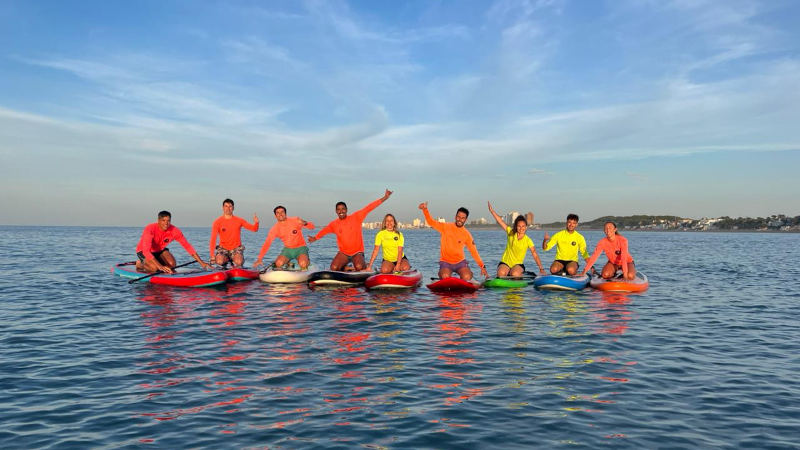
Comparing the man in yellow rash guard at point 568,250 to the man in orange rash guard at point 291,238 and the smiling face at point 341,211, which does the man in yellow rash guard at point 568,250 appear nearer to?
the smiling face at point 341,211

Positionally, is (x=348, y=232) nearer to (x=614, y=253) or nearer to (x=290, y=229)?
(x=290, y=229)

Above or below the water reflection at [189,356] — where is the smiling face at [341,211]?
above

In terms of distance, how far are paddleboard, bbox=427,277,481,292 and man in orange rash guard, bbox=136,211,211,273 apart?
29.5 ft

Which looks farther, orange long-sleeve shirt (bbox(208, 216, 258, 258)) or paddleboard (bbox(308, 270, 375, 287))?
orange long-sleeve shirt (bbox(208, 216, 258, 258))

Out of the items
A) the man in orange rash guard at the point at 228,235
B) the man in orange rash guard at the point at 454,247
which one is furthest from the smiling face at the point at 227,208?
the man in orange rash guard at the point at 454,247

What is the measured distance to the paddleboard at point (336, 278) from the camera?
63.5ft

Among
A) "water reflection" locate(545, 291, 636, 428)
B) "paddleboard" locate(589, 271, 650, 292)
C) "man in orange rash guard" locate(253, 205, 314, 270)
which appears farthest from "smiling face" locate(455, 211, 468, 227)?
"man in orange rash guard" locate(253, 205, 314, 270)

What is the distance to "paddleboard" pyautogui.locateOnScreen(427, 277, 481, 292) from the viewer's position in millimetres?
18305

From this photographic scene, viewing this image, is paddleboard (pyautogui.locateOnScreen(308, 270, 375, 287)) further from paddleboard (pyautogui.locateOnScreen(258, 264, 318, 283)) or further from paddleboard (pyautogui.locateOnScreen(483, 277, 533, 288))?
paddleboard (pyautogui.locateOnScreen(483, 277, 533, 288))

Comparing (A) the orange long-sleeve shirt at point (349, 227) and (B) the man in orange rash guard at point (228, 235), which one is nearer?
(A) the orange long-sleeve shirt at point (349, 227)

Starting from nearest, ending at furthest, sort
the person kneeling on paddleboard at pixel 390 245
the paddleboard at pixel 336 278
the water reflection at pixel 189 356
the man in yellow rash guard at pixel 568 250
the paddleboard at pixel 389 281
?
the water reflection at pixel 189 356 → the paddleboard at pixel 389 281 → the paddleboard at pixel 336 278 → the person kneeling on paddleboard at pixel 390 245 → the man in yellow rash guard at pixel 568 250

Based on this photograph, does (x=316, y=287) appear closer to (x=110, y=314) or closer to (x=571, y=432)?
(x=110, y=314)

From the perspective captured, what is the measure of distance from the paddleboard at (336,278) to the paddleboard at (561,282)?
6493 mm

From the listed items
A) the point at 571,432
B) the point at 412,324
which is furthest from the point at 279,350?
the point at 571,432
